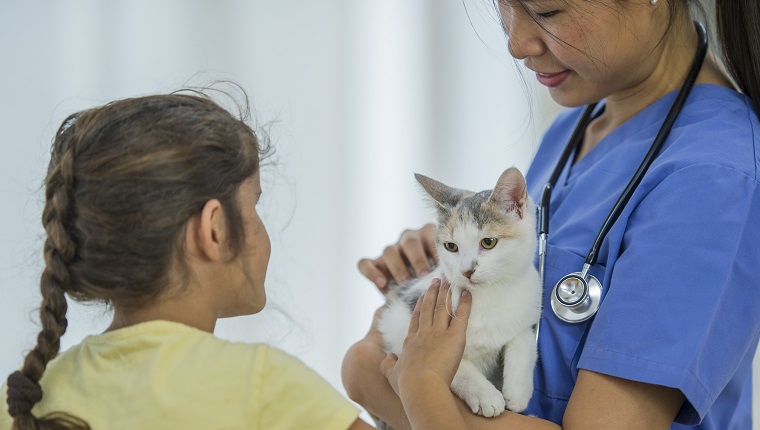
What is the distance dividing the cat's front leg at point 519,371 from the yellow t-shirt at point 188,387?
364 millimetres

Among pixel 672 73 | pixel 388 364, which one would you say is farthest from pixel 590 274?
pixel 672 73

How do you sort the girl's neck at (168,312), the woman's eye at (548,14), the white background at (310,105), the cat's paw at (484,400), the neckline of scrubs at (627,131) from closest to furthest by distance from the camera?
the girl's neck at (168,312) < the cat's paw at (484,400) < the woman's eye at (548,14) < the neckline of scrubs at (627,131) < the white background at (310,105)

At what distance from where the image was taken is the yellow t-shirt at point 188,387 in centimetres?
92

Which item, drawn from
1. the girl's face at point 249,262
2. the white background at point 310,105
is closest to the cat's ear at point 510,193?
the girl's face at point 249,262

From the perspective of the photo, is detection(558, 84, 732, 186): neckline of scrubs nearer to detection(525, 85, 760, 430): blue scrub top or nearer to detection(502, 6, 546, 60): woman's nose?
detection(525, 85, 760, 430): blue scrub top

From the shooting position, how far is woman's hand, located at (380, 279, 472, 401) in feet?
3.64

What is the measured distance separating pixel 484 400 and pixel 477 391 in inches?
1.0

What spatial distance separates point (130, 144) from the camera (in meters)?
0.99

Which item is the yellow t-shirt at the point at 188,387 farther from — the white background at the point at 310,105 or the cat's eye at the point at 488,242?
the white background at the point at 310,105

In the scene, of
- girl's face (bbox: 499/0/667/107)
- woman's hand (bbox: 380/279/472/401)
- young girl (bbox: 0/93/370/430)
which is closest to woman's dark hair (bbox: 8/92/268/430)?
young girl (bbox: 0/93/370/430)

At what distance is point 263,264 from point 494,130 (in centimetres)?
176

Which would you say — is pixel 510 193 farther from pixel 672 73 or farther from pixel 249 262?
pixel 249 262

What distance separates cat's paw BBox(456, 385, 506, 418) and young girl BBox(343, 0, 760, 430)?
2 centimetres

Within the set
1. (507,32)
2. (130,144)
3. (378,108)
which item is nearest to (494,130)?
(378,108)
